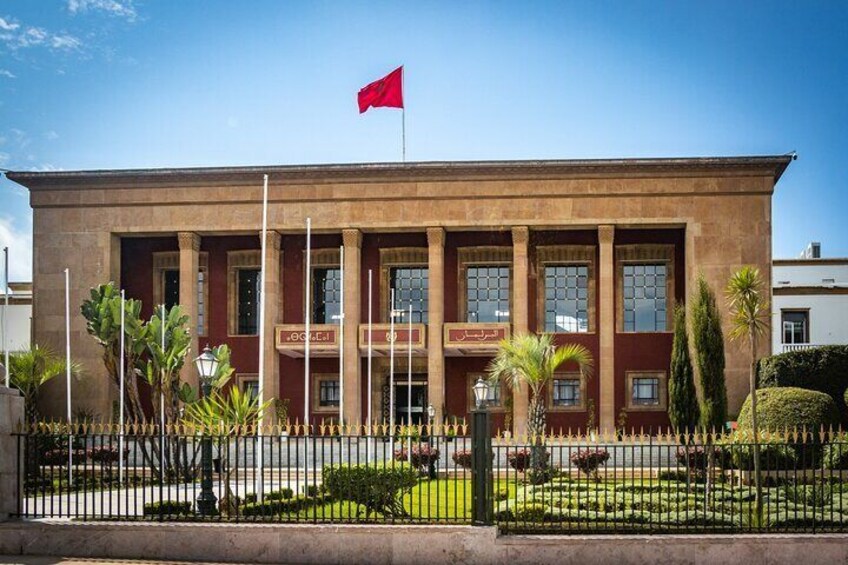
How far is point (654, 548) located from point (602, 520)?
2.78 feet

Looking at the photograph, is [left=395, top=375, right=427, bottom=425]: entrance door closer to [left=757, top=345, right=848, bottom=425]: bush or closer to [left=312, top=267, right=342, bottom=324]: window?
[left=312, top=267, right=342, bottom=324]: window

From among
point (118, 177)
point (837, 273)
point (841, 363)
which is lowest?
point (841, 363)

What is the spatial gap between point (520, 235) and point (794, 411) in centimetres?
1558

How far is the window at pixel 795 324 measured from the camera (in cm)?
5012

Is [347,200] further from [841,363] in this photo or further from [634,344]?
[841,363]

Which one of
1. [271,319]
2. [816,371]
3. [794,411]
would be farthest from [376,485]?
[271,319]

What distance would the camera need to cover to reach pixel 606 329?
129 feet

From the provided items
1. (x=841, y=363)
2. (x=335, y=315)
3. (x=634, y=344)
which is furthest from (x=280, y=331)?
(x=841, y=363)

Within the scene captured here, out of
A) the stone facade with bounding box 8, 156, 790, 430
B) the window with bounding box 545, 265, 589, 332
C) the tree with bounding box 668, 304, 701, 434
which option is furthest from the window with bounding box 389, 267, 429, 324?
the tree with bounding box 668, 304, 701, 434

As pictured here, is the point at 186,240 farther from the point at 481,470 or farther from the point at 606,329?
the point at 481,470

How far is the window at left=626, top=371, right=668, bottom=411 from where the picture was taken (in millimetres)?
40969

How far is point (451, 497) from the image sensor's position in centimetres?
1895

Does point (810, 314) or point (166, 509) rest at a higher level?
point (810, 314)

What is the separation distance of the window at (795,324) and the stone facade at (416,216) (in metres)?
11.5
